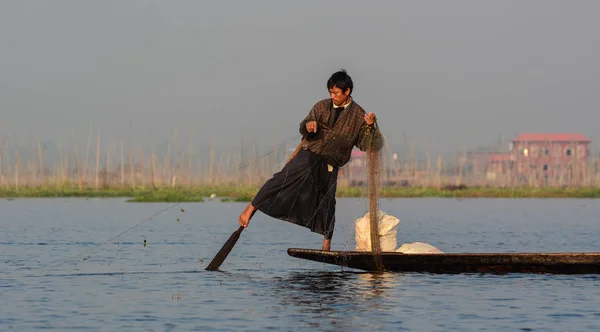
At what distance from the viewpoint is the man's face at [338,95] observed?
10383mm

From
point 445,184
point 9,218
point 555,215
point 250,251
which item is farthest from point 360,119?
point 445,184

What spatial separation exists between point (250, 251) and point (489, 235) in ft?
21.0

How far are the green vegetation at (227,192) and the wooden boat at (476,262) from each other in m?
20.0

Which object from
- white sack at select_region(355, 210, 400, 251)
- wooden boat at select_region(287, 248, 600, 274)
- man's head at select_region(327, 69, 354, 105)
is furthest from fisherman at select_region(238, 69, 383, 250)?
wooden boat at select_region(287, 248, 600, 274)

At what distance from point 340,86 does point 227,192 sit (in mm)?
30758

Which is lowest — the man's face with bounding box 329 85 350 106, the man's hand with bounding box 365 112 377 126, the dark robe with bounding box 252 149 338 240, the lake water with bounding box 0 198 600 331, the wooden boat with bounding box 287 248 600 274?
the lake water with bounding box 0 198 600 331

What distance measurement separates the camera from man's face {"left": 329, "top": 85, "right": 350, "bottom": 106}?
10383 mm

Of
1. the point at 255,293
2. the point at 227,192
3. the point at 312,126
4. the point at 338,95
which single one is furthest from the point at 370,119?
the point at 227,192

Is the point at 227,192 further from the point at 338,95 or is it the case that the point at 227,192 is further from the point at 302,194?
the point at 338,95

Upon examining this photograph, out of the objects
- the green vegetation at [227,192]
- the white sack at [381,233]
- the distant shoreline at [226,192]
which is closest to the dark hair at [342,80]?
the white sack at [381,233]

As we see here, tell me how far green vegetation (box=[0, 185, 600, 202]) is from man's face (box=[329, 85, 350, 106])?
2034 cm

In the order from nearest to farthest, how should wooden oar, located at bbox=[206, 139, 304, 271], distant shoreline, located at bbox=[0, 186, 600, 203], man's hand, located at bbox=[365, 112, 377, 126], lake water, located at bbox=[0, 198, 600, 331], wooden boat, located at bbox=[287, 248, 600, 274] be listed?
lake water, located at bbox=[0, 198, 600, 331] → man's hand, located at bbox=[365, 112, 377, 126] → wooden boat, located at bbox=[287, 248, 600, 274] → wooden oar, located at bbox=[206, 139, 304, 271] → distant shoreline, located at bbox=[0, 186, 600, 203]

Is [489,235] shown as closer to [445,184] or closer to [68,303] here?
[68,303]

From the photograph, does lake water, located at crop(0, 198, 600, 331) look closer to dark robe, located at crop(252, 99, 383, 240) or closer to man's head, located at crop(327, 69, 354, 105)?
dark robe, located at crop(252, 99, 383, 240)
